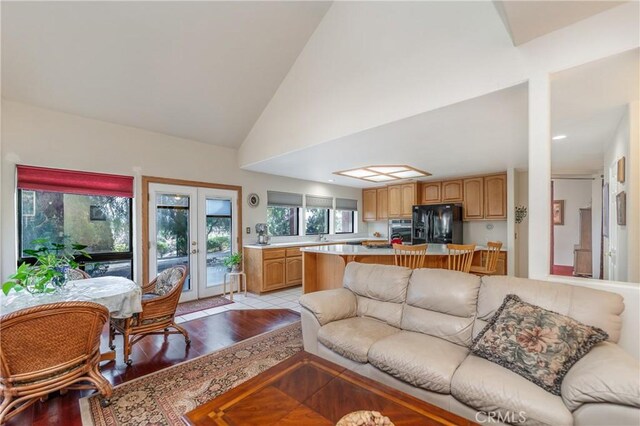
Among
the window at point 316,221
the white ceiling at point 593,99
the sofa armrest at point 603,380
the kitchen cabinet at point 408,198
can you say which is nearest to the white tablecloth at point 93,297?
the sofa armrest at point 603,380

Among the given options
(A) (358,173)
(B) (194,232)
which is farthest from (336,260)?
(B) (194,232)

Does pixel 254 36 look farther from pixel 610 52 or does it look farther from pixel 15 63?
pixel 610 52

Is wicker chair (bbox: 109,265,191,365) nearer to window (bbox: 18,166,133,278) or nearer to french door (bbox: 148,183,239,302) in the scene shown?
window (bbox: 18,166,133,278)

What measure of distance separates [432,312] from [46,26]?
4.31 metres

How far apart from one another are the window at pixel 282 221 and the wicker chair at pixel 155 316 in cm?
281

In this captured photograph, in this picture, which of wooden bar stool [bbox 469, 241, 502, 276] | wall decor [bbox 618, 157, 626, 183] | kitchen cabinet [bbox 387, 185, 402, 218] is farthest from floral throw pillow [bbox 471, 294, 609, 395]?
kitchen cabinet [bbox 387, 185, 402, 218]

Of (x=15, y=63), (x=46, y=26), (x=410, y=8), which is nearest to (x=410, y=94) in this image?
(x=410, y=8)

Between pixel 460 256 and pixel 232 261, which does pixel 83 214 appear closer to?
pixel 232 261

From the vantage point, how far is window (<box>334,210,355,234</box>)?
7.39m

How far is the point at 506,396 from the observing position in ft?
4.70

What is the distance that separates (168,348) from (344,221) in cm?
537

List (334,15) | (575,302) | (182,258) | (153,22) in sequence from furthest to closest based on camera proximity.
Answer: (182,258) → (334,15) → (153,22) → (575,302)

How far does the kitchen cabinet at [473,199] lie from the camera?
5.54 meters

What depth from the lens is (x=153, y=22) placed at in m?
2.85
